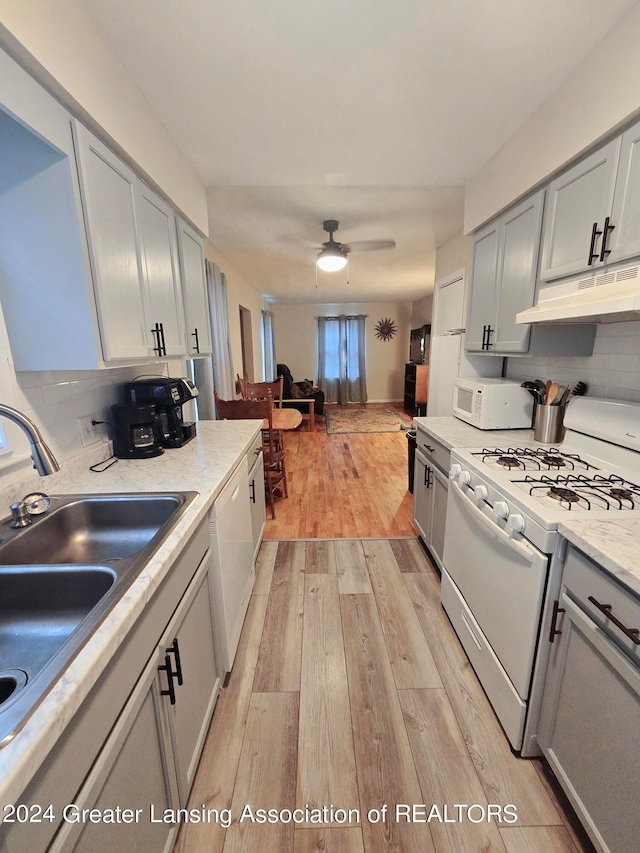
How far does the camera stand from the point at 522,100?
61.2 inches

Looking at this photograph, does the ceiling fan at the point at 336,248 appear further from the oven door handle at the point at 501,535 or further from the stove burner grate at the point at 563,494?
the stove burner grate at the point at 563,494

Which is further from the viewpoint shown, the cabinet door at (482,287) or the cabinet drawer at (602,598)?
the cabinet door at (482,287)

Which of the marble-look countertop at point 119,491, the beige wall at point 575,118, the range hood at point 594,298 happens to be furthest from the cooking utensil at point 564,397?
the marble-look countertop at point 119,491

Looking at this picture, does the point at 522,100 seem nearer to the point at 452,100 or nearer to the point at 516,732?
the point at 452,100

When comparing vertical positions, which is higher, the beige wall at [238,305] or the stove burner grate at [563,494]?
the beige wall at [238,305]

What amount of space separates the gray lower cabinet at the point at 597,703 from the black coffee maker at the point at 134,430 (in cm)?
175

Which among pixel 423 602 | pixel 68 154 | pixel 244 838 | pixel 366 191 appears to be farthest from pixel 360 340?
pixel 244 838

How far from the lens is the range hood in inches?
43.5

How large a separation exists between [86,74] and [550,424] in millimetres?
2372

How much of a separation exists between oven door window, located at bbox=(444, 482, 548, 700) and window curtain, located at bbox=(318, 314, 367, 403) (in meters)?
7.04

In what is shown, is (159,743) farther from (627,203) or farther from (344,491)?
(344,491)

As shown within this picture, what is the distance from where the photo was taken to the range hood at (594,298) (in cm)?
111

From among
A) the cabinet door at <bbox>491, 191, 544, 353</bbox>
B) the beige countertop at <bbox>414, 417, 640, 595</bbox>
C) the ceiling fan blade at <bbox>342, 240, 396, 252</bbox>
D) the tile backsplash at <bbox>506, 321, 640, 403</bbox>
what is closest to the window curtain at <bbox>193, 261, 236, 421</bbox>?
the ceiling fan blade at <bbox>342, 240, 396, 252</bbox>

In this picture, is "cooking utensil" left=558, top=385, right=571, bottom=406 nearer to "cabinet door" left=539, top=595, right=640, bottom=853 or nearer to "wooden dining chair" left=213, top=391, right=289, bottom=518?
"cabinet door" left=539, top=595, right=640, bottom=853
